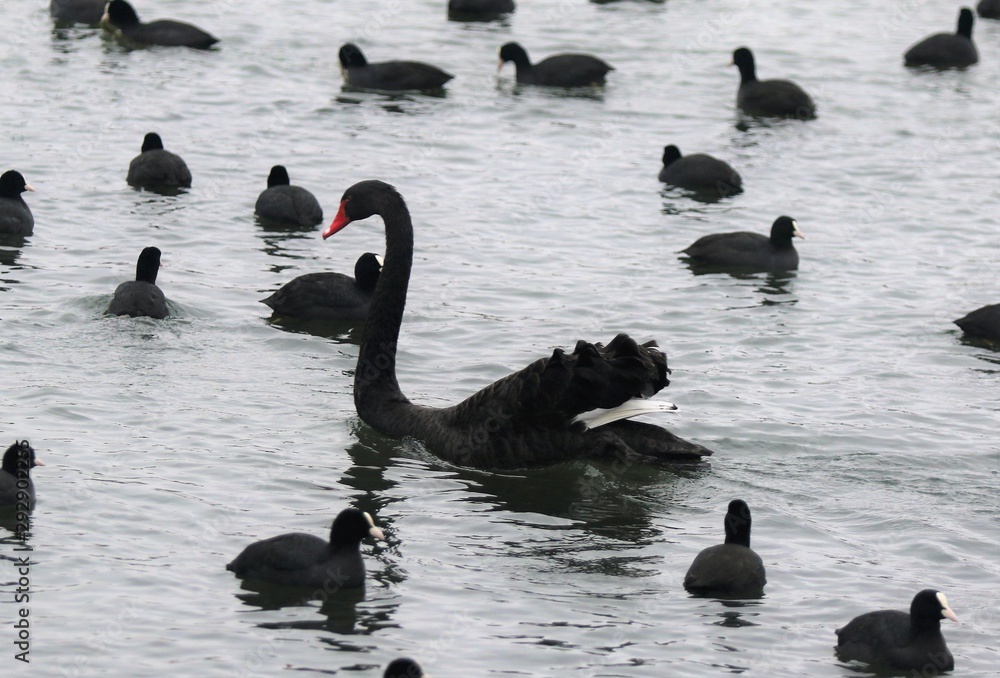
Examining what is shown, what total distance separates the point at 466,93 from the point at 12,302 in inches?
492

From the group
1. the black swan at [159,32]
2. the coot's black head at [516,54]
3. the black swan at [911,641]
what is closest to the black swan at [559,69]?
the coot's black head at [516,54]

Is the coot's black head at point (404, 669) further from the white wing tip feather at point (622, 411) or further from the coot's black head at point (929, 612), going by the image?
the white wing tip feather at point (622, 411)

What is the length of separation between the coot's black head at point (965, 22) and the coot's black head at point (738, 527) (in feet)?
72.9

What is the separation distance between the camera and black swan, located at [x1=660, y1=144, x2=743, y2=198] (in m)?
22.4

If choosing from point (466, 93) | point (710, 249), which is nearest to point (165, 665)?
point (710, 249)

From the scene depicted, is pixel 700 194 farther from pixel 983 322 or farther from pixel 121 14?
pixel 121 14

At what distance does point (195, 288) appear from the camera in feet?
57.7

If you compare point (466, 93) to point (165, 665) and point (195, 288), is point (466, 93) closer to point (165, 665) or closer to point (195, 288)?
point (195, 288)

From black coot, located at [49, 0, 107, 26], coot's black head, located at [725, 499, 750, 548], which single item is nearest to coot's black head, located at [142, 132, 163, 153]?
black coot, located at [49, 0, 107, 26]

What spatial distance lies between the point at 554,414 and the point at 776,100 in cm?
1479

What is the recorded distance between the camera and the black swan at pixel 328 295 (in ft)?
55.1

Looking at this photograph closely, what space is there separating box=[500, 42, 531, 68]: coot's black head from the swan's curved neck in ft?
45.6

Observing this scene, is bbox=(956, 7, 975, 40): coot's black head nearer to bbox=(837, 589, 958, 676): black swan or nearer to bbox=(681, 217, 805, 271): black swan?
bbox=(681, 217, 805, 271): black swan

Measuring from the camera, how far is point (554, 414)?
1310 centimetres
